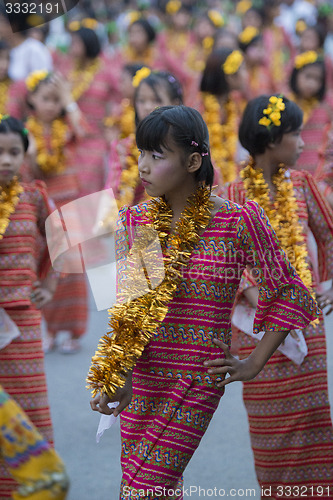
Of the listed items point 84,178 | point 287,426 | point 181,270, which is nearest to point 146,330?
point 181,270

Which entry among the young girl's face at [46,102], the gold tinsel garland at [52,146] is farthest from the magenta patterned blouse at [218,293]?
the young girl's face at [46,102]

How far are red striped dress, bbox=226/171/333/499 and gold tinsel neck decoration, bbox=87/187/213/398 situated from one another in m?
0.80

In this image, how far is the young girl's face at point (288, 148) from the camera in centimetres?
360

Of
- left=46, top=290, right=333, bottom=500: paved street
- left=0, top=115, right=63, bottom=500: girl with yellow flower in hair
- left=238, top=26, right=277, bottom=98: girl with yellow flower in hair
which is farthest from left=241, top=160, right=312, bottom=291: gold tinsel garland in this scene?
left=238, top=26, right=277, bottom=98: girl with yellow flower in hair

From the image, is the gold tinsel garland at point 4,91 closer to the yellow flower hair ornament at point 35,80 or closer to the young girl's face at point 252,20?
the yellow flower hair ornament at point 35,80

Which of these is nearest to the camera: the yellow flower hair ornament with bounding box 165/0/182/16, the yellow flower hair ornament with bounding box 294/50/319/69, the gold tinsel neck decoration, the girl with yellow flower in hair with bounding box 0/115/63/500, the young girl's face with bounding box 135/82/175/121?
the gold tinsel neck decoration

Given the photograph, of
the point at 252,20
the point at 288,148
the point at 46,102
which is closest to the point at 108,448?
the point at 288,148

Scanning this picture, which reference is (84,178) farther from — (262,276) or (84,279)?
(262,276)

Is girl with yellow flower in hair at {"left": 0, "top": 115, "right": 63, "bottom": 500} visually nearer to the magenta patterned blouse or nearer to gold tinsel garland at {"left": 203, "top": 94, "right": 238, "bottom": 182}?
the magenta patterned blouse

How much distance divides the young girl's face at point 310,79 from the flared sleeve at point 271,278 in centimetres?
527

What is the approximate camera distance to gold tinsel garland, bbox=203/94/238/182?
6.77 meters

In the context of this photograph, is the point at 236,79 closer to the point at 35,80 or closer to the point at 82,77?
the point at 35,80

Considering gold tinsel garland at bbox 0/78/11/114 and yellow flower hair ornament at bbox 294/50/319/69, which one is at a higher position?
gold tinsel garland at bbox 0/78/11/114

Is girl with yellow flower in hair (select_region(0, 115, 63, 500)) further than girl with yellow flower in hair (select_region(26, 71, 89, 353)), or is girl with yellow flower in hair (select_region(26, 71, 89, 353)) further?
girl with yellow flower in hair (select_region(26, 71, 89, 353))
